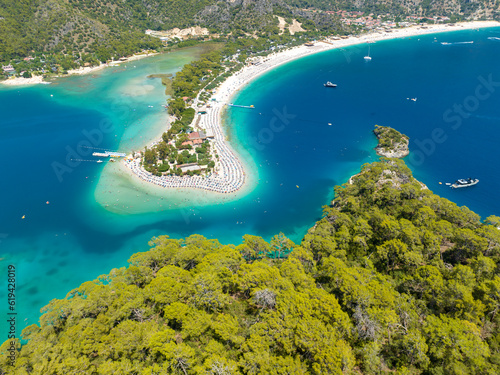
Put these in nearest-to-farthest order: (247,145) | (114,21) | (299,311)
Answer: (299,311) → (247,145) → (114,21)

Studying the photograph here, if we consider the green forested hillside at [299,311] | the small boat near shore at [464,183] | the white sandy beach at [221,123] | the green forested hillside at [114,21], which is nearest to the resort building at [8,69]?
the green forested hillside at [114,21]

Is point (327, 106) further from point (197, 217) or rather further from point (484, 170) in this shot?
point (197, 217)

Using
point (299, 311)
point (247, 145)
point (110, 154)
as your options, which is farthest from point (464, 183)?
point (110, 154)

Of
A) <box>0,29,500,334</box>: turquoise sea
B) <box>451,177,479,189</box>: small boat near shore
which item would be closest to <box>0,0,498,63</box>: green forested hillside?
<box>0,29,500,334</box>: turquoise sea

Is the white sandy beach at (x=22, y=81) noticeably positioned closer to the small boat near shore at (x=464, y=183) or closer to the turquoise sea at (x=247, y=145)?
the turquoise sea at (x=247, y=145)

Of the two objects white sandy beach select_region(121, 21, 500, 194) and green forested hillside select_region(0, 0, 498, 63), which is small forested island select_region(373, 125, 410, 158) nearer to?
white sandy beach select_region(121, 21, 500, 194)

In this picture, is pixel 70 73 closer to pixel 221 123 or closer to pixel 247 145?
pixel 221 123

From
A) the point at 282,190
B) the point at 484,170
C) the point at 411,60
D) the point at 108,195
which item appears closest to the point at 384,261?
the point at 282,190
